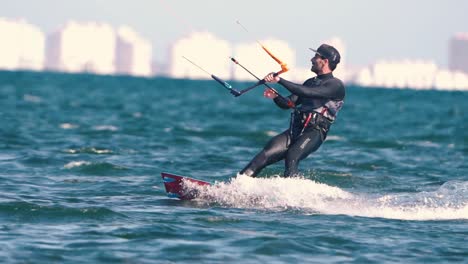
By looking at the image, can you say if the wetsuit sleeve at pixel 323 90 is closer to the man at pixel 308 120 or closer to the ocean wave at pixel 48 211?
the man at pixel 308 120

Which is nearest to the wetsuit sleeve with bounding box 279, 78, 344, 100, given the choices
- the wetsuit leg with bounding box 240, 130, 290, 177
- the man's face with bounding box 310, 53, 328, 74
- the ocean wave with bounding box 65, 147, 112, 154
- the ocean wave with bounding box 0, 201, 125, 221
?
the man's face with bounding box 310, 53, 328, 74

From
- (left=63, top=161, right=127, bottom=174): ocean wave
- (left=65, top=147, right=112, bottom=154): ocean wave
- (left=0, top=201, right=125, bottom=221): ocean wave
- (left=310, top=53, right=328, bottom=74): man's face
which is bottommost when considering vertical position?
(left=0, top=201, right=125, bottom=221): ocean wave

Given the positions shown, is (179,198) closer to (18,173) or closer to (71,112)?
(18,173)

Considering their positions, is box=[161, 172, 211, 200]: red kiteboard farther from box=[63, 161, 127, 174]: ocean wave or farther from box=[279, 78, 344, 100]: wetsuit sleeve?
box=[63, 161, 127, 174]: ocean wave

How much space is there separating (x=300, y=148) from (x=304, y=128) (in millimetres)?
326

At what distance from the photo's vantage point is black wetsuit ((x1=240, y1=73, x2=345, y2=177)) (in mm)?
15008

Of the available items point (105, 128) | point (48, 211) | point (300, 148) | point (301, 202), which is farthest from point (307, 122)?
point (105, 128)

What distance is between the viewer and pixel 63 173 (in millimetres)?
19500

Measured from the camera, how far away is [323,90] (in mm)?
14805

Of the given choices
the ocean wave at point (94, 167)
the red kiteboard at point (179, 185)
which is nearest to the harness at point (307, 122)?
the red kiteboard at point (179, 185)

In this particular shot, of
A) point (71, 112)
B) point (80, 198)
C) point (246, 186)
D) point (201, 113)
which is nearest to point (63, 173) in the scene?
point (80, 198)

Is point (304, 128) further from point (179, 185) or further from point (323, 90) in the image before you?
point (179, 185)

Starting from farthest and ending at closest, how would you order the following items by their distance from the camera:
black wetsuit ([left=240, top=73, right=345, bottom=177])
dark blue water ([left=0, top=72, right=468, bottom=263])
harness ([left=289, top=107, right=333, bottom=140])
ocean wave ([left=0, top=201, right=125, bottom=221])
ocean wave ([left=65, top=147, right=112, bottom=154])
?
ocean wave ([left=65, top=147, right=112, bottom=154])
harness ([left=289, top=107, right=333, bottom=140])
black wetsuit ([left=240, top=73, right=345, bottom=177])
ocean wave ([left=0, top=201, right=125, bottom=221])
dark blue water ([left=0, top=72, right=468, bottom=263])

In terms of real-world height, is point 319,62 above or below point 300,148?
above
